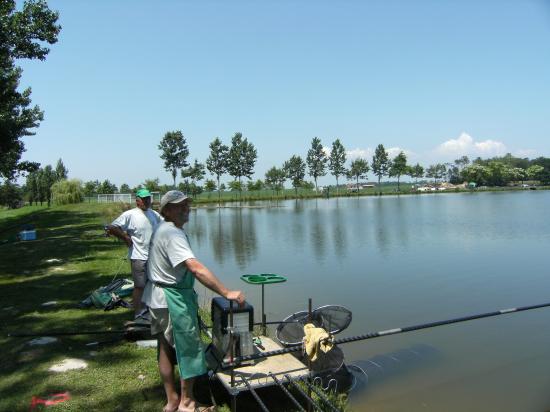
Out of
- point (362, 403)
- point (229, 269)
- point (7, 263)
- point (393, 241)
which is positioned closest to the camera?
point (362, 403)

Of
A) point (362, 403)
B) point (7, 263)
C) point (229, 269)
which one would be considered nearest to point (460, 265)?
point (229, 269)

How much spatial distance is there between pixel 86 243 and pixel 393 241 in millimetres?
12243

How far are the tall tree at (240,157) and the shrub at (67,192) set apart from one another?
1087 inches

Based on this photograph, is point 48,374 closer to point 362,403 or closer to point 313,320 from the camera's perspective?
point 313,320

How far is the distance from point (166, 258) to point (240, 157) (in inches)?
2621

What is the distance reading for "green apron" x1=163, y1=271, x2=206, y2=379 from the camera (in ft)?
10.8

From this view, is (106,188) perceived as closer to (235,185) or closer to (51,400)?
Answer: (235,185)

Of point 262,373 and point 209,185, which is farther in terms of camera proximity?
point 209,185

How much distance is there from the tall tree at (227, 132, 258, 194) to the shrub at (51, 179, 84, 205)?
27603 millimetres

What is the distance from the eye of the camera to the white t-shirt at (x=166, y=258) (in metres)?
3.21

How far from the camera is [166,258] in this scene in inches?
130

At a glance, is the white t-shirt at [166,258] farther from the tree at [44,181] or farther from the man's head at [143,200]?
the tree at [44,181]

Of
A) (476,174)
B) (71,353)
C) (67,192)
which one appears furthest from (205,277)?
(476,174)

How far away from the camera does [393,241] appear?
18.2 meters
